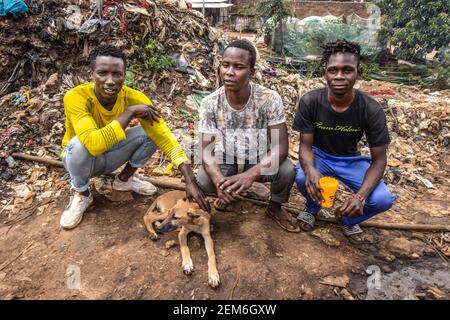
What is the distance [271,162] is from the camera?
2.76 metres

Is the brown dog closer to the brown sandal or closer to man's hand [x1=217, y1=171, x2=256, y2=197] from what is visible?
man's hand [x1=217, y1=171, x2=256, y2=197]

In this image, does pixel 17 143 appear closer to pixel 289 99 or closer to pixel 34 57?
pixel 34 57

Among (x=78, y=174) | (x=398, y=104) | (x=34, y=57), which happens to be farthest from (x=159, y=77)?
(x=398, y=104)

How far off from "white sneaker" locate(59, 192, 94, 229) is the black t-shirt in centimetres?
192

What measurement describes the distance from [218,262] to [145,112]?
1278 mm

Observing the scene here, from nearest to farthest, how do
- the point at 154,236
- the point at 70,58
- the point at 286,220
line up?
1. the point at 154,236
2. the point at 286,220
3. the point at 70,58

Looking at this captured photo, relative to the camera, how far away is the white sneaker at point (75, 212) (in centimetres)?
291

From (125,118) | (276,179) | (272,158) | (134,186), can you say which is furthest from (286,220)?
(125,118)

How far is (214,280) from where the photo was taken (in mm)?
2348

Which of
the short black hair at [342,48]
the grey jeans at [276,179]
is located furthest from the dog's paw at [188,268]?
the short black hair at [342,48]

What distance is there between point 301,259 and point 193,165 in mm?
1899

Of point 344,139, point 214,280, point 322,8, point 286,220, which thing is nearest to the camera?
point 214,280

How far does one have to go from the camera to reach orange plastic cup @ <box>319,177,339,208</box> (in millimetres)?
2611

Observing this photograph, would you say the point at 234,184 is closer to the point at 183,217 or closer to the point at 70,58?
the point at 183,217
